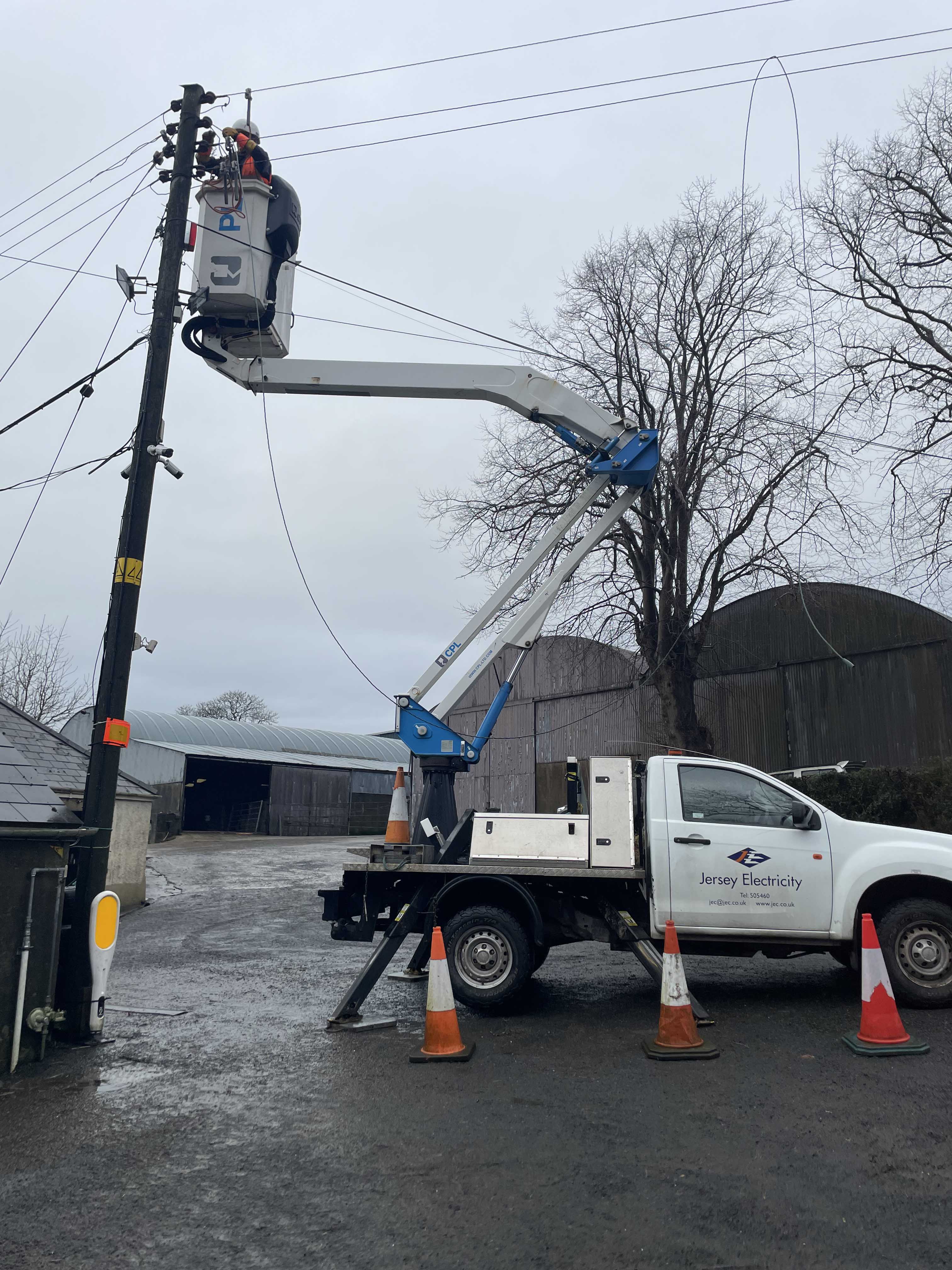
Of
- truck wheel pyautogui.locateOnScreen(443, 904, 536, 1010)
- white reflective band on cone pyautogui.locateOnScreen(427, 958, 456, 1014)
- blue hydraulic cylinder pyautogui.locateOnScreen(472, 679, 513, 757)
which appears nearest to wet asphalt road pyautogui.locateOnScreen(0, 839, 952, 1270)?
truck wheel pyautogui.locateOnScreen(443, 904, 536, 1010)

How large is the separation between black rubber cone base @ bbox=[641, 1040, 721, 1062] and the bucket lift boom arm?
3.52 metres

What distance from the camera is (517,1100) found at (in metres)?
5.67

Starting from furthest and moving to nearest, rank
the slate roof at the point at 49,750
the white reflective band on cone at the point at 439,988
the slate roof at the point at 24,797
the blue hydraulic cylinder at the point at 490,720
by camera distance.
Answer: the slate roof at the point at 49,750
the blue hydraulic cylinder at the point at 490,720
the slate roof at the point at 24,797
the white reflective band on cone at the point at 439,988

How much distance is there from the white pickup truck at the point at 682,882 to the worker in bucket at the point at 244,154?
267 inches

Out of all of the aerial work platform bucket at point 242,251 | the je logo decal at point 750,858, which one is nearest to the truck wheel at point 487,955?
the je logo decal at point 750,858

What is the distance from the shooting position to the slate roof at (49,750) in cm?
1423

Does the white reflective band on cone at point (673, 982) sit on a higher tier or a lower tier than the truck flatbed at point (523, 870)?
lower

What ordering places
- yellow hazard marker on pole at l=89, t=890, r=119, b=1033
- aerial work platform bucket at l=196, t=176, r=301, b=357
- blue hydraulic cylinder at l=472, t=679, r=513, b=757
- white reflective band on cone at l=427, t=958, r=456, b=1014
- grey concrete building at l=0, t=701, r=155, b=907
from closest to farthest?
1. white reflective band on cone at l=427, t=958, r=456, b=1014
2. yellow hazard marker on pole at l=89, t=890, r=119, b=1033
3. aerial work platform bucket at l=196, t=176, r=301, b=357
4. blue hydraulic cylinder at l=472, t=679, r=513, b=757
5. grey concrete building at l=0, t=701, r=155, b=907

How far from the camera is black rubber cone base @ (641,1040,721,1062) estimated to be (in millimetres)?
6383

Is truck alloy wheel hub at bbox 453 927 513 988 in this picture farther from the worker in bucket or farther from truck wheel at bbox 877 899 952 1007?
the worker in bucket

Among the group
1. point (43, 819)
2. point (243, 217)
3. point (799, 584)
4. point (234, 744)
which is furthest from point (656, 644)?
point (234, 744)

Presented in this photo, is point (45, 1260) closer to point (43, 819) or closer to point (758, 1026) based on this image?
point (43, 819)

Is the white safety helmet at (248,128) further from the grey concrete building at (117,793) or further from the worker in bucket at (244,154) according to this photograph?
the grey concrete building at (117,793)

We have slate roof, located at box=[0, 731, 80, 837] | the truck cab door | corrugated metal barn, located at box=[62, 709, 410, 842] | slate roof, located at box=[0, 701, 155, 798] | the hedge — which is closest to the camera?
slate roof, located at box=[0, 731, 80, 837]
